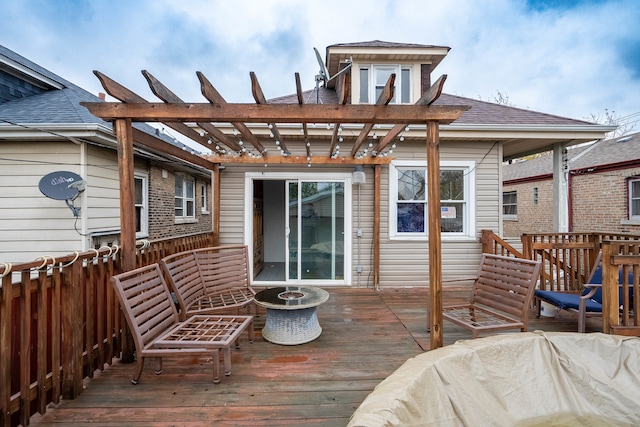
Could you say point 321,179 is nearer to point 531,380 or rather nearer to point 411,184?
point 411,184

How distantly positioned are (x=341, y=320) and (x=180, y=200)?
21.3 ft

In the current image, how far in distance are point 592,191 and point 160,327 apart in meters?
11.7

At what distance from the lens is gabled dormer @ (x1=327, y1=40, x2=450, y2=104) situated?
17.9 ft

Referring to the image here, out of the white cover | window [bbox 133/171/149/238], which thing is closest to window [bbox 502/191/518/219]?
the white cover

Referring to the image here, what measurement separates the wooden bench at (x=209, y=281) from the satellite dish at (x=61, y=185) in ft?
7.85

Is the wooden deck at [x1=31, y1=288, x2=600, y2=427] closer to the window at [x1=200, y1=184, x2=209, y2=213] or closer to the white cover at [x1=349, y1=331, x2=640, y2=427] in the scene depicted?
the white cover at [x1=349, y1=331, x2=640, y2=427]

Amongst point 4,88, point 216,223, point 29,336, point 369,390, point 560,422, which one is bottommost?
point 560,422

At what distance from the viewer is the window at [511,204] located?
1229cm

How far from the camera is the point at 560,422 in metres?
2.32

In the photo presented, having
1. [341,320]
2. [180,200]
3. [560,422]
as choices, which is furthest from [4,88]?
[560,422]

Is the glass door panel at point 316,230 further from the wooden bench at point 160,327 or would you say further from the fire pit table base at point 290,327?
the wooden bench at point 160,327

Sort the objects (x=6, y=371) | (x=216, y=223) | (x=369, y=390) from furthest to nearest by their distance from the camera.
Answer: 1. (x=216, y=223)
2. (x=369, y=390)
3. (x=6, y=371)

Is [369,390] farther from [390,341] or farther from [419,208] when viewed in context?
[419,208]

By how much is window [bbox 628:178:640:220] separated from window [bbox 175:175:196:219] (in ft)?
40.2
